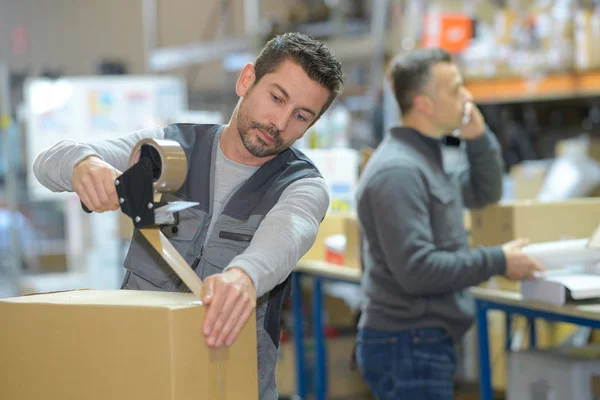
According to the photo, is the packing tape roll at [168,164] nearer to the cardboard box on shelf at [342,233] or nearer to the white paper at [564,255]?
the white paper at [564,255]

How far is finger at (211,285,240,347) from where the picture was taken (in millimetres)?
1266

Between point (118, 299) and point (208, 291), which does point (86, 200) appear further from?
point (208, 291)

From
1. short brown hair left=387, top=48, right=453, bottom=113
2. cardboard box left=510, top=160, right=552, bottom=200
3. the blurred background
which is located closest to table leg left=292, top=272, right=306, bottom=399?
the blurred background

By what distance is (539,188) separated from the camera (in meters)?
4.20

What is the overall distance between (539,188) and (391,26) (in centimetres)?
153

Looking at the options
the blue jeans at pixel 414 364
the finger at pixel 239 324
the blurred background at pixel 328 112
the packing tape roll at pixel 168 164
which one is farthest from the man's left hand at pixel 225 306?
the blurred background at pixel 328 112

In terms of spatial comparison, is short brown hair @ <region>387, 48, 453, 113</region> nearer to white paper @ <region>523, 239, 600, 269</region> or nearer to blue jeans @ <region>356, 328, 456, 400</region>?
white paper @ <region>523, 239, 600, 269</region>

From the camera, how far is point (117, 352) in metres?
1.28

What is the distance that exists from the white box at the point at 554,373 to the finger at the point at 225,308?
1441 mm

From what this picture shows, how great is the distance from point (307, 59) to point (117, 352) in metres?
0.64

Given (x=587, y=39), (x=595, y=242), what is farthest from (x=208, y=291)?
(x=587, y=39)

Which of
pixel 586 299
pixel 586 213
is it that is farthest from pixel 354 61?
pixel 586 299

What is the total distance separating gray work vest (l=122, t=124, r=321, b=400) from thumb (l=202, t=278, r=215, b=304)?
0.25 meters

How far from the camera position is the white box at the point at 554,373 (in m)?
2.39
